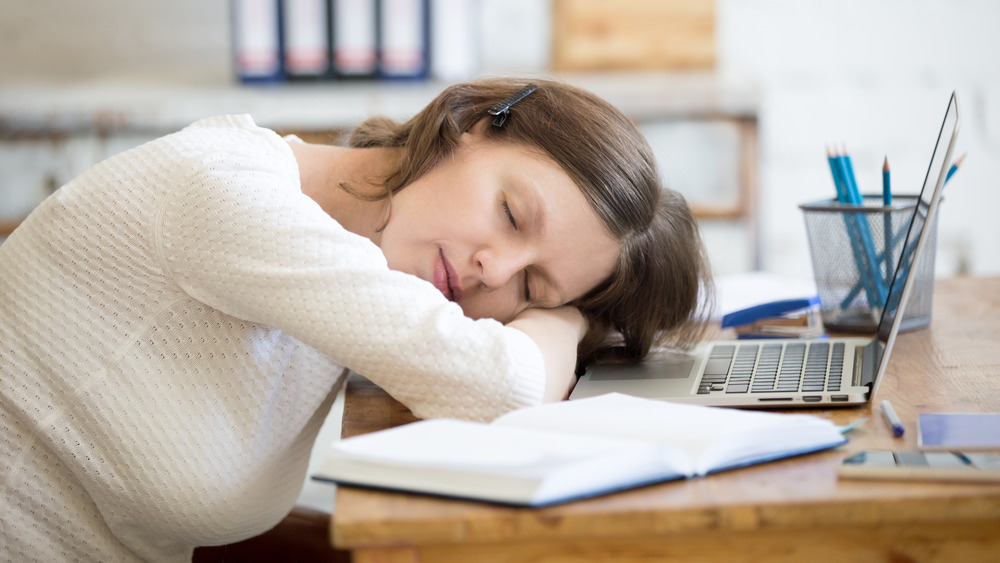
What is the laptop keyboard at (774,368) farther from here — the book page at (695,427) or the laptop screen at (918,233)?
the book page at (695,427)

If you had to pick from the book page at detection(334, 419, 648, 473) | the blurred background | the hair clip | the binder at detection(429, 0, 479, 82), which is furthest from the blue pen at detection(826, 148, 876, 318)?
the binder at detection(429, 0, 479, 82)

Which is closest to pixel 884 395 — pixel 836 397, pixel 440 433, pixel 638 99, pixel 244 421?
pixel 836 397

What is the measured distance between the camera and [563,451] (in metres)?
0.51

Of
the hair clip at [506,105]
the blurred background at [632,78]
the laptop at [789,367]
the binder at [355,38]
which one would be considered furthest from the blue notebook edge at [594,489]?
the binder at [355,38]

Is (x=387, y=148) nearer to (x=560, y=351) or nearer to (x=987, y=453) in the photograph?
(x=560, y=351)

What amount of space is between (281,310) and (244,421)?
154 millimetres

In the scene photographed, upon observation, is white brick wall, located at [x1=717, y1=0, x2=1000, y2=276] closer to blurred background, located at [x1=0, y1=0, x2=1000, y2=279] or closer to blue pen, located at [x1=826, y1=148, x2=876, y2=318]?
blurred background, located at [x1=0, y1=0, x2=1000, y2=279]

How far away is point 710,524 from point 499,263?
0.40m

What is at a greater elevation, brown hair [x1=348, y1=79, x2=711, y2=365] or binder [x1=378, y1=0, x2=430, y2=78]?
binder [x1=378, y1=0, x2=430, y2=78]

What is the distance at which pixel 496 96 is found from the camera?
0.99 metres

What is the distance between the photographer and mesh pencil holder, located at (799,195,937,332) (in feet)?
3.33

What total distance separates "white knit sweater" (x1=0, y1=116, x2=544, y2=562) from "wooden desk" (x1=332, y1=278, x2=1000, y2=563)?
0.72ft

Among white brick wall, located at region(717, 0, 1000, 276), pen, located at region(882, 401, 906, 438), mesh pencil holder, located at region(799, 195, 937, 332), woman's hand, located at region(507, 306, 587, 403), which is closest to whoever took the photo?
pen, located at region(882, 401, 906, 438)

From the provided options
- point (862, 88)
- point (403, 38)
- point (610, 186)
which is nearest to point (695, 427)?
point (610, 186)
